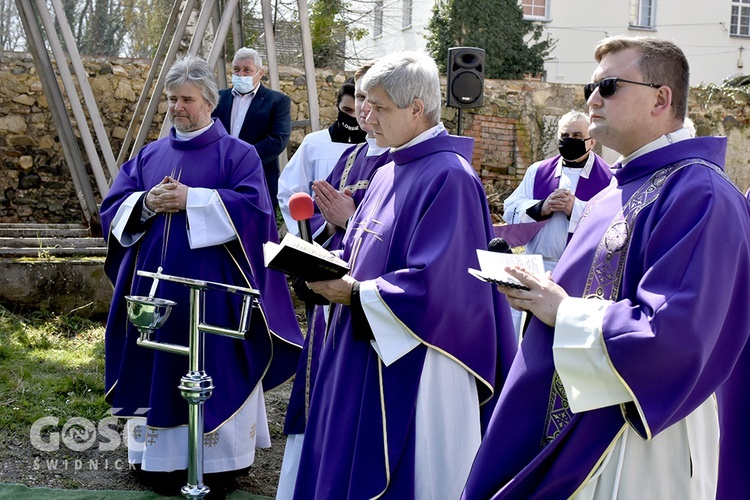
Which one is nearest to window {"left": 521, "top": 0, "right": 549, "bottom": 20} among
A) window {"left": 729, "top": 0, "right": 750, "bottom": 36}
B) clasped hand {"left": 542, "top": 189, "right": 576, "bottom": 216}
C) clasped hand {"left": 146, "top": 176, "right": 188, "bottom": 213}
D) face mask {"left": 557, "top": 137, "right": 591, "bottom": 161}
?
window {"left": 729, "top": 0, "right": 750, "bottom": 36}

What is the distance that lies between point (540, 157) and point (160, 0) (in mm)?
11198

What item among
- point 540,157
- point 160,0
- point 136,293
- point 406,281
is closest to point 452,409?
point 406,281

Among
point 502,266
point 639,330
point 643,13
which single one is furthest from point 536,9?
point 639,330

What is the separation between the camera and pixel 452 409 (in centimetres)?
323

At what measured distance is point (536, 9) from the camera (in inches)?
960

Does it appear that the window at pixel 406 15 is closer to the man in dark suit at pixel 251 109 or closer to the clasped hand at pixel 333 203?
the man in dark suit at pixel 251 109

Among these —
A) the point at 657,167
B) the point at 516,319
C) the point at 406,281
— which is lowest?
the point at 516,319

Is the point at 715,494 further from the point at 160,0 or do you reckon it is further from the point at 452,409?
the point at 160,0

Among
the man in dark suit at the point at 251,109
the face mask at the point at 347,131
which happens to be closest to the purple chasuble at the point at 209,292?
the face mask at the point at 347,131

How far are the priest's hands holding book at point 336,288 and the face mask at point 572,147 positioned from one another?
2.64 m

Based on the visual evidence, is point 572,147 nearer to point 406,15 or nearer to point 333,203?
point 333,203

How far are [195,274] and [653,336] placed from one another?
9.19ft

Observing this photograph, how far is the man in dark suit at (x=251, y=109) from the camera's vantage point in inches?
293

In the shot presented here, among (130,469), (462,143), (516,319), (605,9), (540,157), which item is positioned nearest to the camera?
(462,143)
